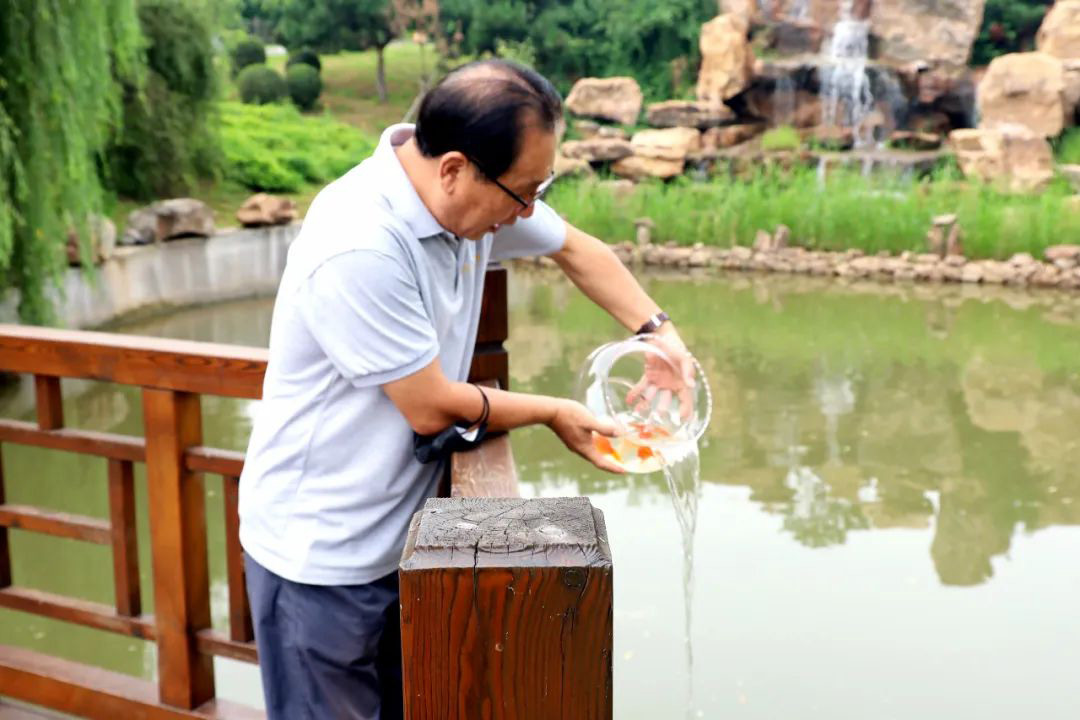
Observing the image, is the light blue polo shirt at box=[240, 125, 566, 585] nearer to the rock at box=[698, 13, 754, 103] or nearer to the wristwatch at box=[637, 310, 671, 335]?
the wristwatch at box=[637, 310, 671, 335]

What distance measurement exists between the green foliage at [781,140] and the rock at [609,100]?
6.28ft

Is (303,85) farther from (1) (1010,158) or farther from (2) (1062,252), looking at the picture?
(2) (1062,252)

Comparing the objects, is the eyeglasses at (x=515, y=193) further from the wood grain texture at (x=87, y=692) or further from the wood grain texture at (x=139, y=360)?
the wood grain texture at (x=87, y=692)

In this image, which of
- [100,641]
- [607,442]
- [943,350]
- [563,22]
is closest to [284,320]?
[607,442]

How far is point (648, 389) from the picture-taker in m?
1.70

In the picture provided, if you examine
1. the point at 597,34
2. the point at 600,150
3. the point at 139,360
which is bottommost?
the point at 600,150

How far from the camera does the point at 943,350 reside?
757 centimetres

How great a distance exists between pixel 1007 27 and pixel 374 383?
17173 millimetres

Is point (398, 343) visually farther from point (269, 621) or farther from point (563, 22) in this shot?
point (563, 22)

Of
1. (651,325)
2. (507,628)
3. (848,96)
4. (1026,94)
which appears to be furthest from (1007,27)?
(507,628)

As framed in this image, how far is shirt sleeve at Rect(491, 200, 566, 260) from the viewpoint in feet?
5.29

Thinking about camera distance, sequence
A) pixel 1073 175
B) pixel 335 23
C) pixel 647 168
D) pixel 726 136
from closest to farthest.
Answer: pixel 1073 175 < pixel 647 168 < pixel 726 136 < pixel 335 23

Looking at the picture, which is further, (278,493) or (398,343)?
(278,493)

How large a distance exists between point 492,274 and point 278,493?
389mm
